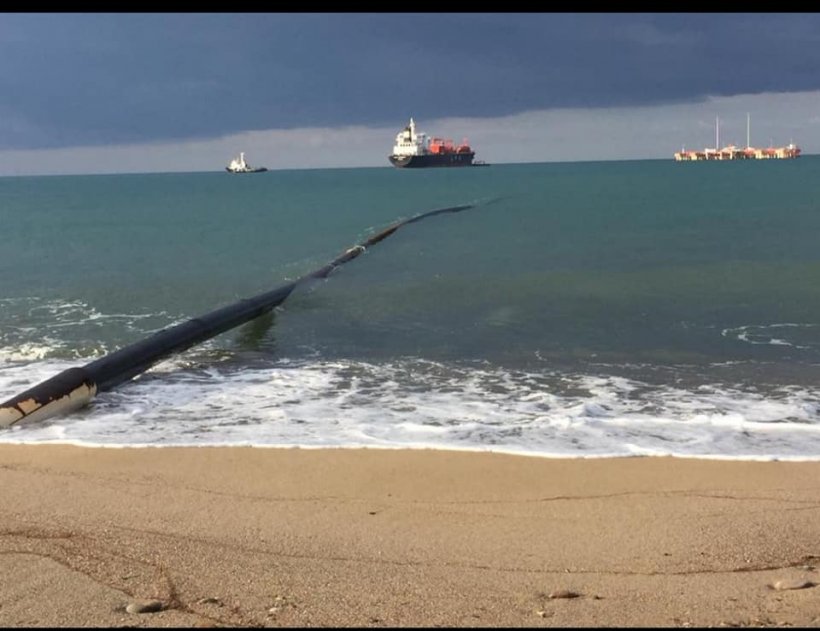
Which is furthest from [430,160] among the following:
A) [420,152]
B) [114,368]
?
[114,368]

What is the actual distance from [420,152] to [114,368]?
11414cm

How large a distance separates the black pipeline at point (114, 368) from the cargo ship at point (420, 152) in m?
104

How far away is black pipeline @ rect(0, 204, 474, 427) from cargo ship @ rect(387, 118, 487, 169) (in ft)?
340

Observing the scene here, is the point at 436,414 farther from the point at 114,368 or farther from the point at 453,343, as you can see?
the point at 453,343

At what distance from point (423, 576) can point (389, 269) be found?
1731 centimetres

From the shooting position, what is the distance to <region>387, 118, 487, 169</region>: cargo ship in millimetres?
119938

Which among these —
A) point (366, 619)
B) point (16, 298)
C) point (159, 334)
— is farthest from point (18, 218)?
point (366, 619)

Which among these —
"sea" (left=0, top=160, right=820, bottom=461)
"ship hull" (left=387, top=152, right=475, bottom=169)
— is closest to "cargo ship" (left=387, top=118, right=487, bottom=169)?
"ship hull" (left=387, top=152, right=475, bottom=169)

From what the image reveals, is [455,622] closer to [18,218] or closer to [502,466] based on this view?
[502,466]

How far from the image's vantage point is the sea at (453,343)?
326 inches

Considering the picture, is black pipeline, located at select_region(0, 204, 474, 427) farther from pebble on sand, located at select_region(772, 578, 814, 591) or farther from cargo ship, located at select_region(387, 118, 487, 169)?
cargo ship, located at select_region(387, 118, 487, 169)

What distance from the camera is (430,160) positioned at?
126m
